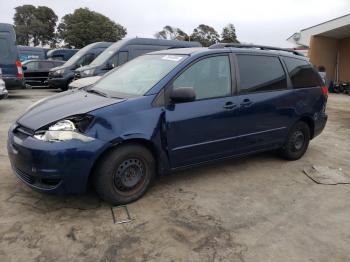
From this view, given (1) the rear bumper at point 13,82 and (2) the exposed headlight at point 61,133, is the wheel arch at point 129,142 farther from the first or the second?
(1) the rear bumper at point 13,82

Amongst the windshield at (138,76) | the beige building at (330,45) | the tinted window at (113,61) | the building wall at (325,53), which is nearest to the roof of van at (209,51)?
the windshield at (138,76)

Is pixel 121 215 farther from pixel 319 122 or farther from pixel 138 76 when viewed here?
pixel 319 122

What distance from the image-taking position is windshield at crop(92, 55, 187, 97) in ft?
13.0

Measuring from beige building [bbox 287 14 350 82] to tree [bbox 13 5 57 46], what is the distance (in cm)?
5174

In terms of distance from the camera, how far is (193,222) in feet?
11.2

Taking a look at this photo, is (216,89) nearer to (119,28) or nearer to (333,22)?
(333,22)

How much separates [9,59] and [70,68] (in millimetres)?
2466

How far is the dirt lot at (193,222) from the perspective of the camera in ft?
9.61

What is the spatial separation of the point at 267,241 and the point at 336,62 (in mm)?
21637

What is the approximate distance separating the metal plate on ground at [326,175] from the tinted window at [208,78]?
70.7 inches

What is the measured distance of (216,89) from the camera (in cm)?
427

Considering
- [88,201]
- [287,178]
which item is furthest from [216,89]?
[88,201]

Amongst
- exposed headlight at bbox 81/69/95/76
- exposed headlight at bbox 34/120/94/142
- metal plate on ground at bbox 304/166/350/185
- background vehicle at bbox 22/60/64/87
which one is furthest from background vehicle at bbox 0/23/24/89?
metal plate on ground at bbox 304/166/350/185

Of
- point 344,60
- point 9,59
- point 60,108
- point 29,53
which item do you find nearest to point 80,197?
point 60,108
